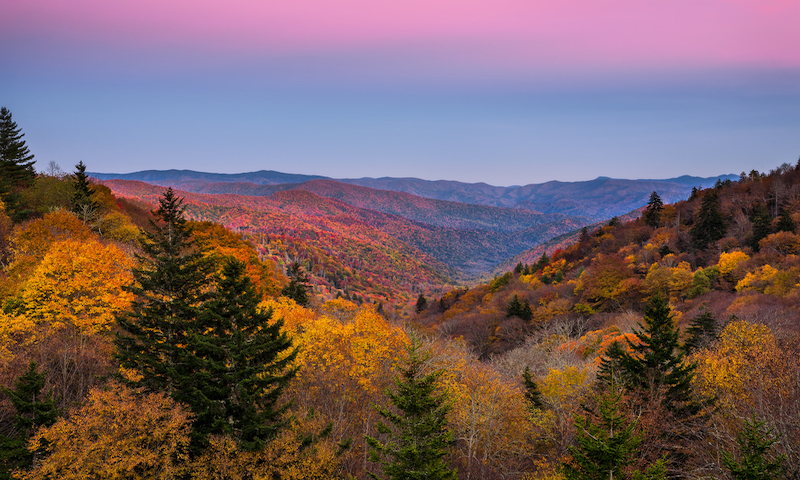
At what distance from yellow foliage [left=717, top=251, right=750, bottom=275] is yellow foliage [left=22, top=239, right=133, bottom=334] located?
261ft

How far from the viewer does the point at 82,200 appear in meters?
56.1

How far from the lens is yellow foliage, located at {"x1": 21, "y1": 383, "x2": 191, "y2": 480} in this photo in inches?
739

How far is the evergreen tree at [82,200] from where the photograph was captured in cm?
5453

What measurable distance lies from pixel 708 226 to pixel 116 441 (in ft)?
343

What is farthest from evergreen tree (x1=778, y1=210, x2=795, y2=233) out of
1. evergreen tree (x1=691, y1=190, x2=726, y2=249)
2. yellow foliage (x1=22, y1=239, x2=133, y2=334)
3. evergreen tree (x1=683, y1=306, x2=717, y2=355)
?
yellow foliage (x1=22, y1=239, x2=133, y2=334)

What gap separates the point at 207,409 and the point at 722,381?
94.0 feet

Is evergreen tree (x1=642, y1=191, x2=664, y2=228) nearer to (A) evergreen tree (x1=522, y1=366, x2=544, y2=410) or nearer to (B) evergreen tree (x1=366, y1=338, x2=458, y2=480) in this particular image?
(A) evergreen tree (x1=522, y1=366, x2=544, y2=410)

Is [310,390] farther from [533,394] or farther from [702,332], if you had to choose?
[702,332]

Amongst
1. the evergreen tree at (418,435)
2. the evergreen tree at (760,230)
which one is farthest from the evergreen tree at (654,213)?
the evergreen tree at (418,435)

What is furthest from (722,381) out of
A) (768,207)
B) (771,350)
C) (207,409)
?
(768,207)

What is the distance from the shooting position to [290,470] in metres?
20.2

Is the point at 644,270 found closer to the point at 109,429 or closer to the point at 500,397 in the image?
the point at 500,397

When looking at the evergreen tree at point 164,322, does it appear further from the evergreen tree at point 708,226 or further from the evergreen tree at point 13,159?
the evergreen tree at point 708,226

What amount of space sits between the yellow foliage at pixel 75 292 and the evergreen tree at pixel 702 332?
47329 millimetres
